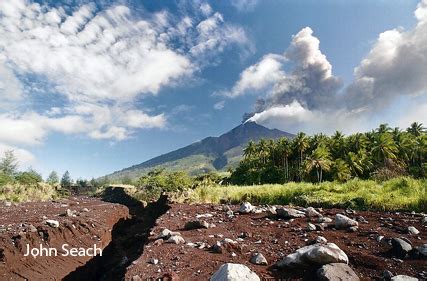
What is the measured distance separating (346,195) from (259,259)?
511 inches

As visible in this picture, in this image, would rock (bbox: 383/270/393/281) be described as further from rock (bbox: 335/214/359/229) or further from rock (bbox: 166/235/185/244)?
rock (bbox: 166/235/185/244)

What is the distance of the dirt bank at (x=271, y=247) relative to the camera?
16.9 ft

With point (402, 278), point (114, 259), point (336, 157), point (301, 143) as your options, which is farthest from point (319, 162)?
point (402, 278)

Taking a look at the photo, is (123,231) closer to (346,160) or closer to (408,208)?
(408,208)

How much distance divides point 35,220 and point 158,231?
5042 millimetres

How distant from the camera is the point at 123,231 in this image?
1569 cm

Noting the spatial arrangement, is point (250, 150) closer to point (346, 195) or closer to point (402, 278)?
point (346, 195)

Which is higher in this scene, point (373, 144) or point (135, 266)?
point (373, 144)

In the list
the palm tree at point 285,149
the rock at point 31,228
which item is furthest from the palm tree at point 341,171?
the rock at point 31,228

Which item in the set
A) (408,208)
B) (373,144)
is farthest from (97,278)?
(373,144)

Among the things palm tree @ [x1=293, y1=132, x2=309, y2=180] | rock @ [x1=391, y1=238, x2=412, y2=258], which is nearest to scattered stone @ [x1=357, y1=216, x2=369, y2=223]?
rock @ [x1=391, y1=238, x2=412, y2=258]

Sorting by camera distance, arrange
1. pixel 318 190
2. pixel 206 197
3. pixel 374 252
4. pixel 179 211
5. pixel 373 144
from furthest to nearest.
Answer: pixel 373 144 → pixel 318 190 → pixel 206 197 → pixel 179 211 → pixel 374 252

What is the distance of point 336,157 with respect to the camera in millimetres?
71750

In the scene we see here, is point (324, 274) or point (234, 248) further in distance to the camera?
point (234, 248)
